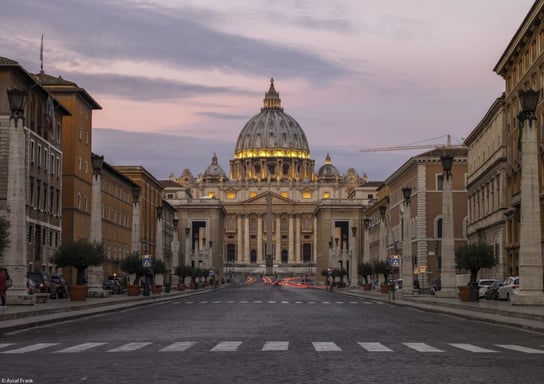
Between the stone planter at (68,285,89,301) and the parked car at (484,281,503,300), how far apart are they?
2514 cm

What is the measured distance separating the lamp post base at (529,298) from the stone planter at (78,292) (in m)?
21.0

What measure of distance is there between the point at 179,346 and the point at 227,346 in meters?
1.01

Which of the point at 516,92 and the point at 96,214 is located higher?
the point at 516,92

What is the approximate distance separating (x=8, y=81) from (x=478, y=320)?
42299 mm

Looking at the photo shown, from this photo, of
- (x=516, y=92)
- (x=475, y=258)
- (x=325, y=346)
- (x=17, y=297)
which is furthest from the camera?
(x=516, y=92)

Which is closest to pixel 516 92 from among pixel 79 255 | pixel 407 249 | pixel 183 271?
pixel 407 249

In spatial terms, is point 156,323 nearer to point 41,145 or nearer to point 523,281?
point 523,281

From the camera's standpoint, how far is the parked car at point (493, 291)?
61.0 metres

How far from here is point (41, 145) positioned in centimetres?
7412

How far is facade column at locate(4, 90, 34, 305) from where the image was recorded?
134 ft

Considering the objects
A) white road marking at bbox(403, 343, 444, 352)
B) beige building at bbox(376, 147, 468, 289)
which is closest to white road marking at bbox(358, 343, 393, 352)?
white road marking at bbox(403, 343, 444, 352)

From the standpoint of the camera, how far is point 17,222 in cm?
4084

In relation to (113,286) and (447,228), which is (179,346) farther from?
(113,286)

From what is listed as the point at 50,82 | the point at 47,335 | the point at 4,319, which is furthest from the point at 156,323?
the point at 50,82
